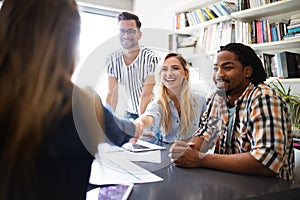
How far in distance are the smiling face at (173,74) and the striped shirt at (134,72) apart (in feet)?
0.16

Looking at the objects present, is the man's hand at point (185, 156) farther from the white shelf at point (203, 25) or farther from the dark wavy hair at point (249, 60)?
the white shelf at point (203, 25)

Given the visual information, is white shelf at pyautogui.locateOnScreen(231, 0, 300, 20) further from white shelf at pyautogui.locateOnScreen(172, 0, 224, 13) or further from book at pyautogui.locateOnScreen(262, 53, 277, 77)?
white shelf at pyautogui.locateOnScreen(172, 0, 224, 13)

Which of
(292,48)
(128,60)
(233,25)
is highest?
(233,25)

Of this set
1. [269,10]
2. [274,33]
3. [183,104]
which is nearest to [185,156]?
[183,104]

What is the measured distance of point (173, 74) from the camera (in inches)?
40.4

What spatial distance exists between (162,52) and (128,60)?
0.38 feet

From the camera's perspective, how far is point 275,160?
1.03 m

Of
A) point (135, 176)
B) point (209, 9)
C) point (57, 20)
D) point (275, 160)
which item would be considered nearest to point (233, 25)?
point (209, 9)

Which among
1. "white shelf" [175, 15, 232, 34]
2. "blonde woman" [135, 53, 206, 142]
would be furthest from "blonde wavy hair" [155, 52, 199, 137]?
"white shelf" [175, 15, 232, 34]

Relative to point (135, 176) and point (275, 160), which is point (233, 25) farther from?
point (135, 176)

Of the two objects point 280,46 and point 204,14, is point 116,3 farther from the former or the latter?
point 280,46

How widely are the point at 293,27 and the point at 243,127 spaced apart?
1.22 meters

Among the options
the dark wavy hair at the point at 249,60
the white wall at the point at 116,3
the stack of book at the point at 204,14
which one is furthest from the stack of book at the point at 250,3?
the white wall at the point at 116,3

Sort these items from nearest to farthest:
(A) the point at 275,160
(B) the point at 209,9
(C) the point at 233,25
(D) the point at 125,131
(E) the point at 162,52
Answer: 1. (D) the point at 125,131
2. (E) the point at 162,52
3. (A) the point at 275,160
4. (C) the point at 233,25
5. (B) the point at 209,9
